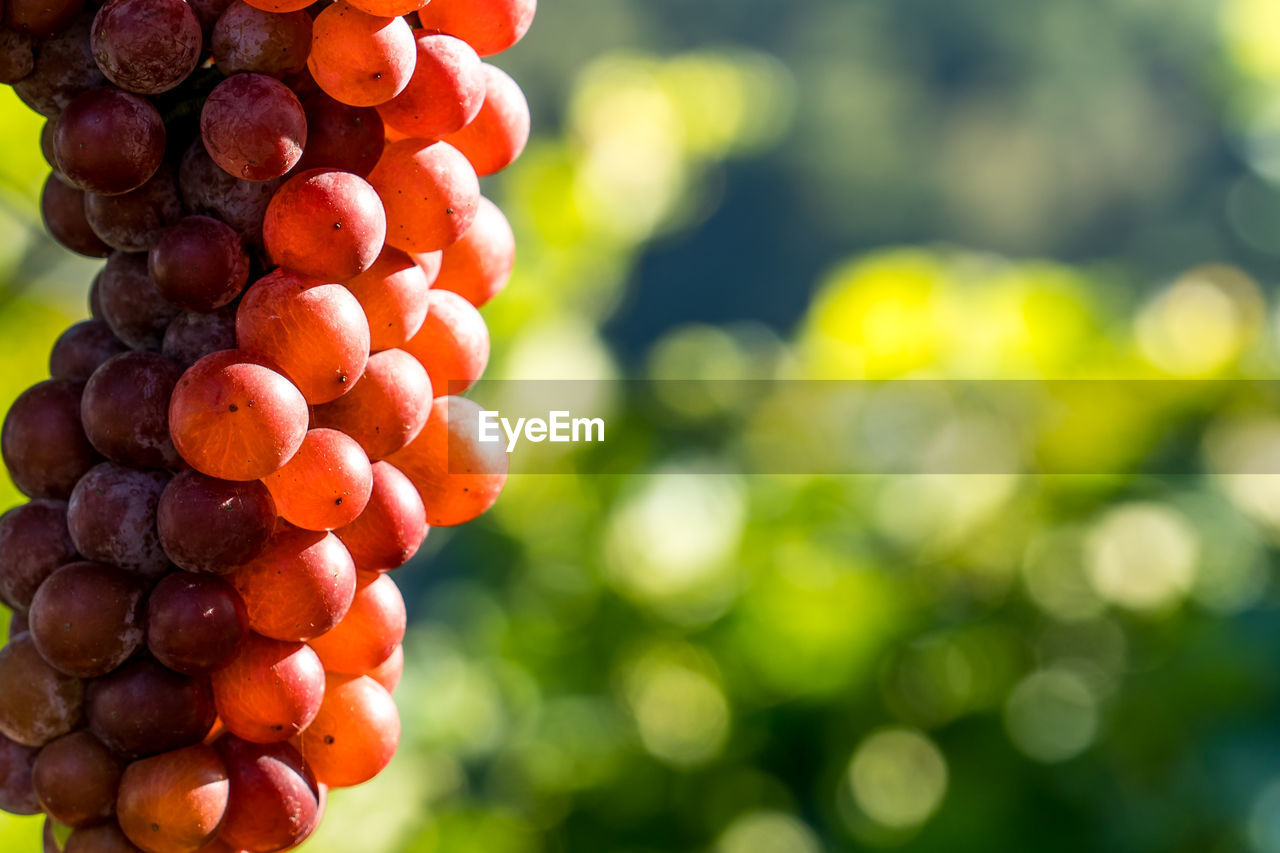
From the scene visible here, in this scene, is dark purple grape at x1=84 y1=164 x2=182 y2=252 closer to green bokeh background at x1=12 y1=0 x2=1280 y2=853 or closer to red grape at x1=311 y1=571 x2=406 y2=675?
red grape at x1=311 y1=571 x2=406 y2=675

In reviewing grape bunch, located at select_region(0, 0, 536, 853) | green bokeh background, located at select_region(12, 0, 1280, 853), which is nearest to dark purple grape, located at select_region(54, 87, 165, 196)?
grape bunch, located at select_region(0, 0, 536, 853)

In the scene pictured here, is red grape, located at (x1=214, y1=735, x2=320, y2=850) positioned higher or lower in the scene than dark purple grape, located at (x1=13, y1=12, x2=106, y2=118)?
lower

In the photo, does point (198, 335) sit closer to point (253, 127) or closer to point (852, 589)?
point (253, 127)

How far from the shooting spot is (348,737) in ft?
1.12

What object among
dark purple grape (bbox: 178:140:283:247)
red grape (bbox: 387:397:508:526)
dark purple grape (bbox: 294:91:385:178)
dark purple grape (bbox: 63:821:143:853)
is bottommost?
dark purple grape (bbox: 63:821:143:853)

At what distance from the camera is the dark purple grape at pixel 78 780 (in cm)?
31

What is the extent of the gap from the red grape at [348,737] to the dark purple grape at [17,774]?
0.08 m

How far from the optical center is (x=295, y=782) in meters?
0.32

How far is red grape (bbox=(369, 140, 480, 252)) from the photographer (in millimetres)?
322

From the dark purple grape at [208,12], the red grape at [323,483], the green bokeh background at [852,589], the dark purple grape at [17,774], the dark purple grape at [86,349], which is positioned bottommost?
the green bokeh background at [852,589]

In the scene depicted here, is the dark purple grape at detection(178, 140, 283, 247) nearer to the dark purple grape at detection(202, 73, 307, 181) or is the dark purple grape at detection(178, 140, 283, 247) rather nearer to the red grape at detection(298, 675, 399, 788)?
the dark purple grape at detection(202, 73, 307, 181)

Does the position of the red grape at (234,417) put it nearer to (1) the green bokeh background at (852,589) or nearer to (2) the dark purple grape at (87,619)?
(2) the dark purple grape at (87,619)

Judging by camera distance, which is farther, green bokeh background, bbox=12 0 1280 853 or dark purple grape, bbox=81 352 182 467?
green bokeh background, bbox=12 0 1280 853

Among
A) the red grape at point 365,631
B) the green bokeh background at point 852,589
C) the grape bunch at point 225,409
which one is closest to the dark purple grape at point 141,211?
the grape bunch at point 225,409
